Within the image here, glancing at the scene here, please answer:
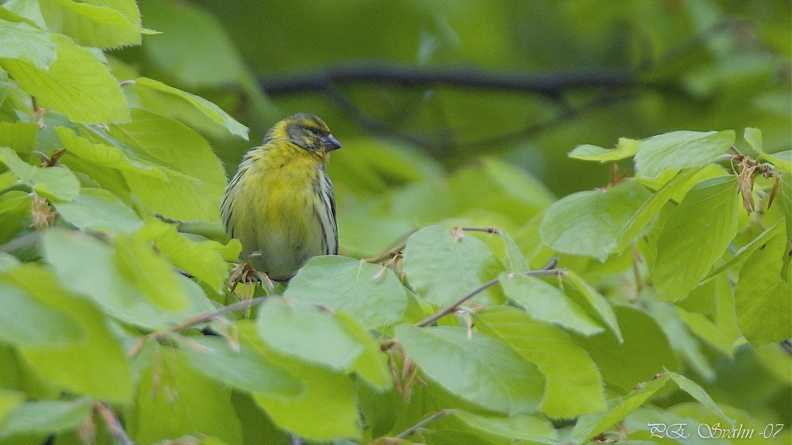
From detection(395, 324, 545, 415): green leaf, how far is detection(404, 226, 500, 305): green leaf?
18 cm

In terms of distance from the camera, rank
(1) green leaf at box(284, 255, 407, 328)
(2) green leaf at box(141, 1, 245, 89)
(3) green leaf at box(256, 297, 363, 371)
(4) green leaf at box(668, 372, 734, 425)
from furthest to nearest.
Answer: (2) green leaf at box(141, 1, 245, 89) < (4) green leaf at box(668, 372, 734, 425) < (1) green leaf at box(284, 255, 407, 328) < (3) green leaf at box(256, 297, 363, 371)

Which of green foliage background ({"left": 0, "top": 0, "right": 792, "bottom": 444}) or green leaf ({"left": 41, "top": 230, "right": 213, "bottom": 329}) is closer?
green leaf ({"left": 41, "top": 230, "right": 213, "bottom": 329})

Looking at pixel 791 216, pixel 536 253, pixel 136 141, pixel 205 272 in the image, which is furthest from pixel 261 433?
pixel 791 216

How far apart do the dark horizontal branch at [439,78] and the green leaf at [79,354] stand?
619 centimetres

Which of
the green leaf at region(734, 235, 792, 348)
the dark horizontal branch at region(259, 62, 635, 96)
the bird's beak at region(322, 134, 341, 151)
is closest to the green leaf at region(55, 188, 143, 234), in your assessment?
the green leaf at region(734, 235, 792, 348)

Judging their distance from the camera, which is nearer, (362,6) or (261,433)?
(261,433)

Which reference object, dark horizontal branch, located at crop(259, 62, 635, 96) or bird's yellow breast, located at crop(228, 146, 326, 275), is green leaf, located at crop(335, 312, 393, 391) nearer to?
bird's yellow breast, located at crop(228, 146, 326, 275)

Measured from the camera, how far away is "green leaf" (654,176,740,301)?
2.34 metres

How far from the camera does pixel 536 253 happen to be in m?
3.00

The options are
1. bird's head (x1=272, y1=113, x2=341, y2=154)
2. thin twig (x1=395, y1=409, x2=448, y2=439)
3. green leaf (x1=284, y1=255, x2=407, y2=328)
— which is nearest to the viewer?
green leaf (x1=284, y1=255, x2=407, y2=328)

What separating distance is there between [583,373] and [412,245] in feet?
1.66

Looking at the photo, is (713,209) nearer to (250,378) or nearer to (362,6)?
(250,378)

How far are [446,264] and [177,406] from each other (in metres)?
0.73

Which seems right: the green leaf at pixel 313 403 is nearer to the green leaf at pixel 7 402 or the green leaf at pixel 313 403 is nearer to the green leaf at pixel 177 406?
the green leaf at pixel 177 406
